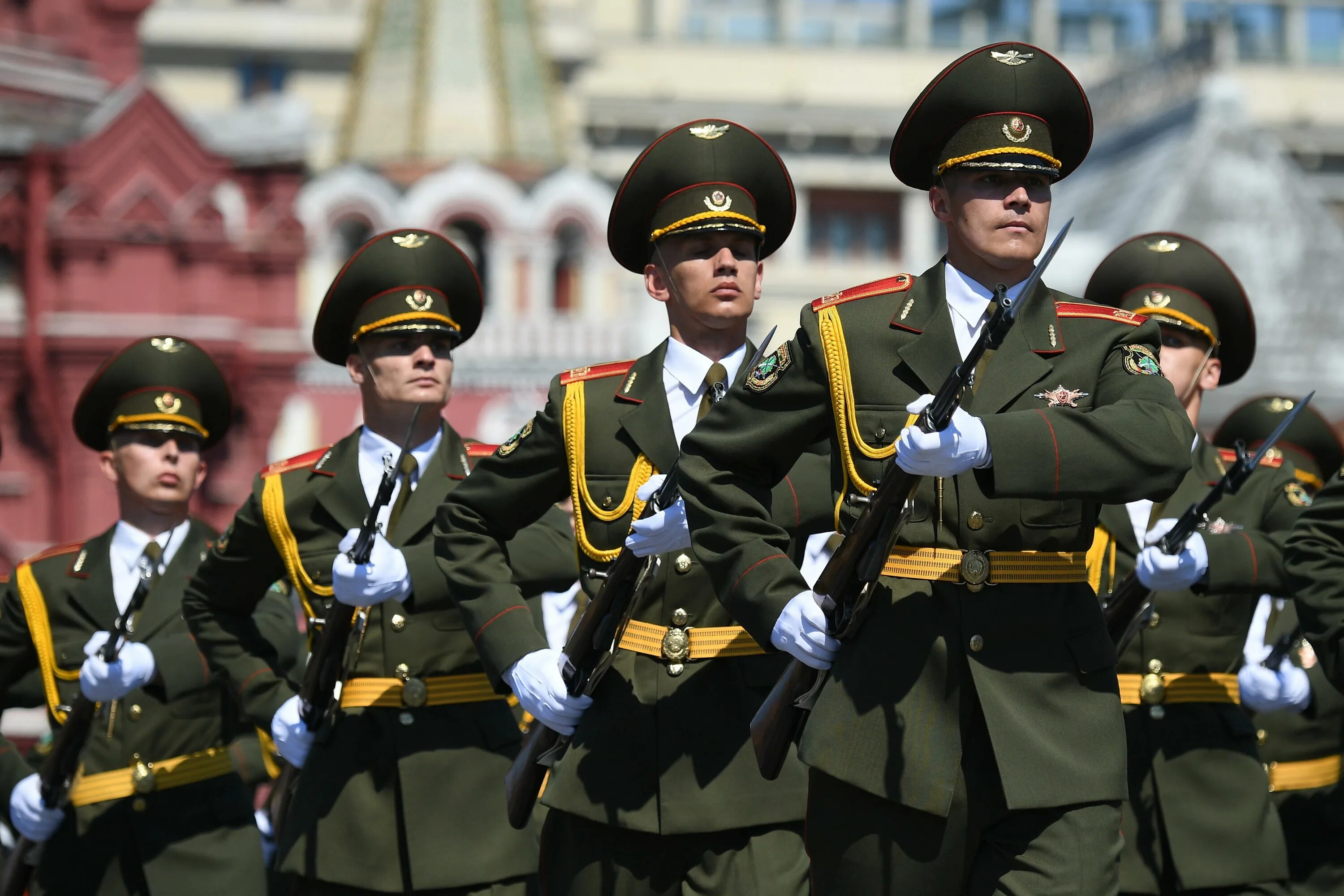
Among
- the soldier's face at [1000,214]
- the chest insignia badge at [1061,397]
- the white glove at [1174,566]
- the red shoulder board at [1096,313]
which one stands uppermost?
the soldier's face at [1000,214]

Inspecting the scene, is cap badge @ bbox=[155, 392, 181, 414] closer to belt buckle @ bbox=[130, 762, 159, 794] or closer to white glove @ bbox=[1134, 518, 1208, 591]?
belt buckle @ bbox=[130, 762, 159, 794]

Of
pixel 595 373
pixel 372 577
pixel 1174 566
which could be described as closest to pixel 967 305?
pixel 595 373

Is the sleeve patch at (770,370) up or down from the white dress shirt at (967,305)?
down

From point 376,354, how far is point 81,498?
19.3 metres

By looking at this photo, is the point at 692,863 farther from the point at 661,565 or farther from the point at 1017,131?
the point at 1017,131

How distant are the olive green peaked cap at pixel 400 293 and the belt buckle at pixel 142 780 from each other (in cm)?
146

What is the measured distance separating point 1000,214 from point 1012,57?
1.30 feet

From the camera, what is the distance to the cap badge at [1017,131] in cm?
478

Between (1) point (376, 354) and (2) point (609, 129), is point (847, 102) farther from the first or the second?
(1) point (376, 354)

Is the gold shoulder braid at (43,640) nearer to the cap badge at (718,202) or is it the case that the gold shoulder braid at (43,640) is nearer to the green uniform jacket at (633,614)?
the green uniform jacket at (633,614)

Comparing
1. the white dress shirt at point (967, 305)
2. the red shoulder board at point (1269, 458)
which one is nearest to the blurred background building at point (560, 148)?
the red shoulder board at point (1269, 458)

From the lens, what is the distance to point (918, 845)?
457cm

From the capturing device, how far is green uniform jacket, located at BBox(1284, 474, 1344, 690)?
584 cm

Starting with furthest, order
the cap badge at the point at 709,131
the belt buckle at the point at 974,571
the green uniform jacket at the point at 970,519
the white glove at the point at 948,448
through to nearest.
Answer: the cap badge at the point at 709,131 < the belt buckle at the point at 974,571 < the green uniform jacket at the point at 970,519 < the white glove at the point at 948,448
